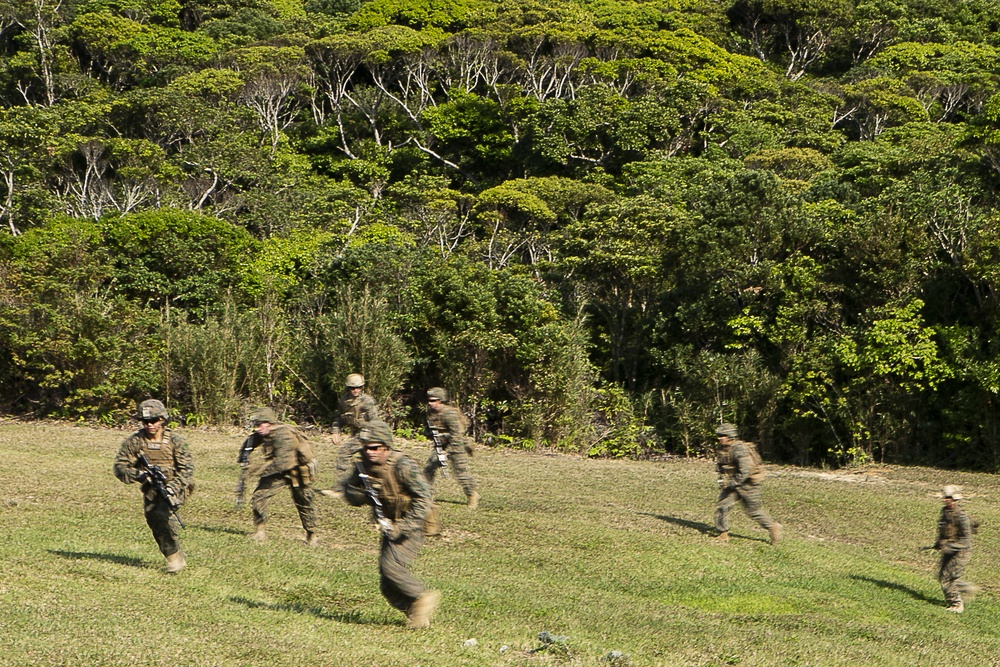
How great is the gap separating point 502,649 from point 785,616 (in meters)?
4.23

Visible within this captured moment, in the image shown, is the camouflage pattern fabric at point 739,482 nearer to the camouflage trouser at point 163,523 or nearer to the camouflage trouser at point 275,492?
the camouflage trouser at point 275,492

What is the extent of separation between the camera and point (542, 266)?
1481 inches

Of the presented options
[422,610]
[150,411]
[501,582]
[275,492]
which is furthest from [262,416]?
[422,610]

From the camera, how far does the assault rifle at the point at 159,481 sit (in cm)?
1130

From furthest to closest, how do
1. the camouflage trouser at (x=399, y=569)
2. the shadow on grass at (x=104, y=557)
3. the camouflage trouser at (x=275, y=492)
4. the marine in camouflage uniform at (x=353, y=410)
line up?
the marine in camouflage uniform at (x=353, y=410), the camouflage trouser at (x=275, y=492), the shadow on grass at (x=104, y=557), the camouflage trouser at (x=399, y=569)

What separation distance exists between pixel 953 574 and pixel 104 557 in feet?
34.3

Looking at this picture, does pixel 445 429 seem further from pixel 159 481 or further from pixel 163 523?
pixel 159 481

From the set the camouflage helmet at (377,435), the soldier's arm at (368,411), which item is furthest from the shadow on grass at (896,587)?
the camouflage helmet at (377,435)

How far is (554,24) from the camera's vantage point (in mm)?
59031

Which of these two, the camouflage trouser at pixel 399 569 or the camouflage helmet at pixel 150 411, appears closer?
the camouflage trouser at pixel 399 569

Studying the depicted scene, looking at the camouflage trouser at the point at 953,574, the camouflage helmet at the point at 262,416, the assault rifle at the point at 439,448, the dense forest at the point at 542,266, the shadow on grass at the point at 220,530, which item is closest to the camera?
the camouflage helmet at the point at 262,416

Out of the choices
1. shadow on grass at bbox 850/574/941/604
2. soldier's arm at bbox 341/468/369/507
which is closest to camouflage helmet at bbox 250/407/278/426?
soldier's arm at bbox 341/468/369/507

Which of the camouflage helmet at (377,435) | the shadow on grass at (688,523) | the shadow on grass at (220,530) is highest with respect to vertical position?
the camouflage helmet at (377,435)

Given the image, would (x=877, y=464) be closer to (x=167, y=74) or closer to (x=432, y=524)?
(x=432, y=524)
